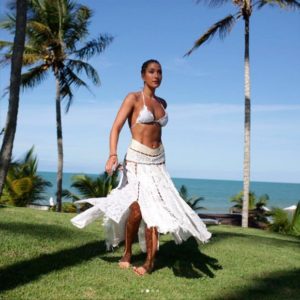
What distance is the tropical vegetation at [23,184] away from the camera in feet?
75.4

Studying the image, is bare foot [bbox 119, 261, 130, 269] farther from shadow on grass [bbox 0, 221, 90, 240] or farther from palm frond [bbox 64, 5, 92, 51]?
palm frond [bbox 64, 5, 92, 51]

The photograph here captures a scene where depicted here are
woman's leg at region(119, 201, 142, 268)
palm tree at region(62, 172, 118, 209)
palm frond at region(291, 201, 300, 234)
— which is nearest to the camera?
woman's leg at region(119, 201, 142, 268)

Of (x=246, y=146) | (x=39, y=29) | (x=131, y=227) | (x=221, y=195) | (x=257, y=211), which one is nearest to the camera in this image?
(x=131, y=227)

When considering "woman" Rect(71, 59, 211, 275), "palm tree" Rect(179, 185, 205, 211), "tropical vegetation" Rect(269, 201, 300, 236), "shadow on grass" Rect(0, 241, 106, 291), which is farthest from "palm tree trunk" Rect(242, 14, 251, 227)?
"woman" Rect(71, 59, 211, 275)

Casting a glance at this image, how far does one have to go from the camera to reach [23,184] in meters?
23.0

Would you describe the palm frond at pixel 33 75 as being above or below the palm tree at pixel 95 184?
above

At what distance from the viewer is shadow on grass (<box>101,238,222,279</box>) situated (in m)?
5.58

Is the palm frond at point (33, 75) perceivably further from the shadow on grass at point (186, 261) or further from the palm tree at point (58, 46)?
the shadow on grass at point (186, 261)

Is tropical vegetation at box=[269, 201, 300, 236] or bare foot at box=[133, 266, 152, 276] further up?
bare foot at box=[133, 266, 152, 276]

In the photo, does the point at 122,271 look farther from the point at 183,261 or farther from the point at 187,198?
the point at 187,198

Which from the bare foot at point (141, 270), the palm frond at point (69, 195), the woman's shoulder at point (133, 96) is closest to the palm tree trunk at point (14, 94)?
the woman's shoulder at point (133, 96)

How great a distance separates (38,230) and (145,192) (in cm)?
235

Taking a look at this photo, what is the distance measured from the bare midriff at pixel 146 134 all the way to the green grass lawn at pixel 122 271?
1363mm

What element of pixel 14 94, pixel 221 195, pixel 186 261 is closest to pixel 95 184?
pixel 14 94
